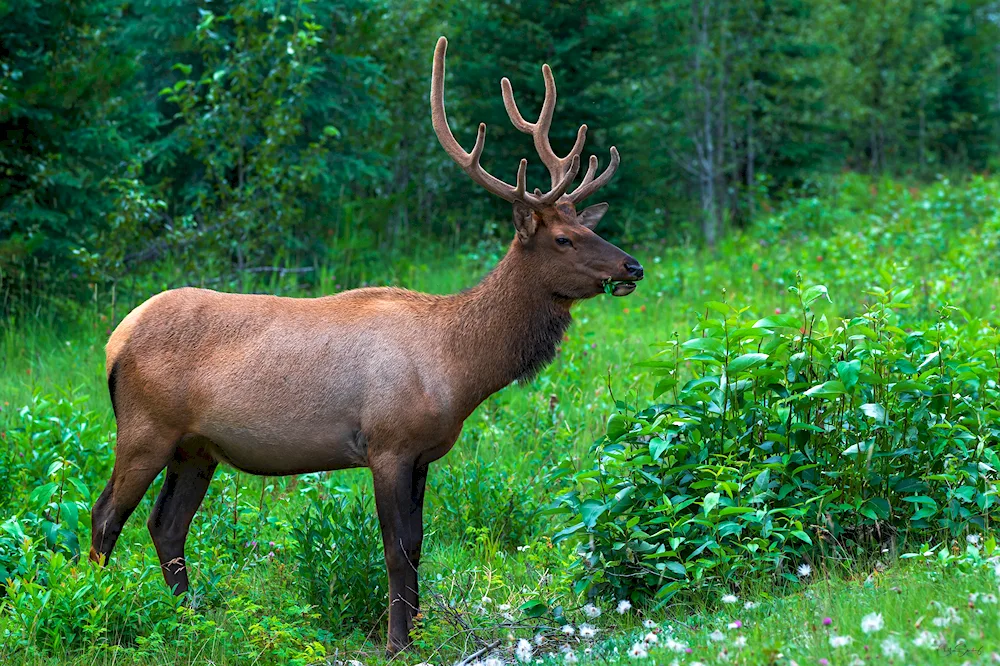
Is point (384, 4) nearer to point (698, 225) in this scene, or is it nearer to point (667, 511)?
point (698, 225)

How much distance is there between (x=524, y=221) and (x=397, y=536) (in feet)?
5.66

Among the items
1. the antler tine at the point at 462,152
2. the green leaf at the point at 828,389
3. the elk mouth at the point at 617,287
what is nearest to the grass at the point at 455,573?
the elk mouth at the point at 617,287

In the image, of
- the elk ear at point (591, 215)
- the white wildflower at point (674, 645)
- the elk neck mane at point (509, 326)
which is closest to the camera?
the white wildflower at point (674, 645)

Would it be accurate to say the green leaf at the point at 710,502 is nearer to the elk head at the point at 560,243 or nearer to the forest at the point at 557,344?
the forest at the point at 557,344

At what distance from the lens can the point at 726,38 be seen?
1698 centimetres

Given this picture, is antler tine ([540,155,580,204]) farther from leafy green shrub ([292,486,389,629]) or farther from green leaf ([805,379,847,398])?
leafy green shrub ([292,486,389,629])

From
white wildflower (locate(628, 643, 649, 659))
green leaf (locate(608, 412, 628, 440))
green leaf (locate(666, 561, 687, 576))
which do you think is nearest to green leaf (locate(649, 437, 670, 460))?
green leaf (locate(608, 412, 628, 440))

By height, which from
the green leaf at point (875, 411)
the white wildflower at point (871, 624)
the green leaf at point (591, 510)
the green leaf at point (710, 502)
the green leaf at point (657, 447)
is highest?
the green leaf at point (875, 411)

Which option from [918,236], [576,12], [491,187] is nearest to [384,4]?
[576,12]

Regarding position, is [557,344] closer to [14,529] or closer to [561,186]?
[561,186]

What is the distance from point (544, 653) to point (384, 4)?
1037cm

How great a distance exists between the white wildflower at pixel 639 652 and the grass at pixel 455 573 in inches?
2.6

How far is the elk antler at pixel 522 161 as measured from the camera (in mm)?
5535

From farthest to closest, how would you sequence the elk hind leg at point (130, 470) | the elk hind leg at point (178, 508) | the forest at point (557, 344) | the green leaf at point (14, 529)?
the elk hind leg at point (178, 508) → the elk hind leg at point (130, 470) → the green leaf at point (14, 529) → the forest at point (557, 344)
